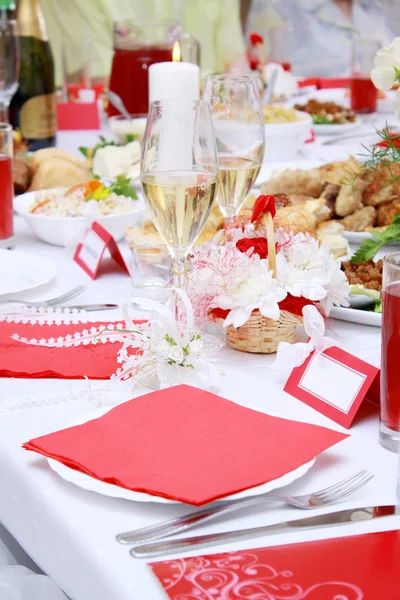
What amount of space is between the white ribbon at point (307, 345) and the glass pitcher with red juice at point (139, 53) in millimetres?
1519

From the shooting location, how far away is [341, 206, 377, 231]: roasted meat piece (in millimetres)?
1442

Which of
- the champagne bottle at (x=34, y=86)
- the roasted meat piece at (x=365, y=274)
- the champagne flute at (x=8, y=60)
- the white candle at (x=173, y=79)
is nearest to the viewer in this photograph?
the roasted meat piece at (x=365, y=274)

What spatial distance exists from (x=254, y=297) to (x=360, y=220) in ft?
1.87

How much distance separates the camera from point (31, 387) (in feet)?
2.97

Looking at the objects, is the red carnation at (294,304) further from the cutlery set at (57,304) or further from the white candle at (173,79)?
the white candle at (173,79)

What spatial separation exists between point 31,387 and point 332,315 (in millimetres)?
384

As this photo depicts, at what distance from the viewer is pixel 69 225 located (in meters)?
1.43

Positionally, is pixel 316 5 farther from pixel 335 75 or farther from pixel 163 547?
pixel 163 547

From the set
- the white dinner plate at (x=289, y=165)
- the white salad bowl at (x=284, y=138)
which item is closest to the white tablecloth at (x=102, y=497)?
the white dinner plate at (x=289, y=165)

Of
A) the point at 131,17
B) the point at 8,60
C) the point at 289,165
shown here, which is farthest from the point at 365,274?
the point at 131,17

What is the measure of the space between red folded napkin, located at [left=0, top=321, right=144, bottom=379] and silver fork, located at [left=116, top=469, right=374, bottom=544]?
32 cm

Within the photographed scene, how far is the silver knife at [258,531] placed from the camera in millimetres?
586

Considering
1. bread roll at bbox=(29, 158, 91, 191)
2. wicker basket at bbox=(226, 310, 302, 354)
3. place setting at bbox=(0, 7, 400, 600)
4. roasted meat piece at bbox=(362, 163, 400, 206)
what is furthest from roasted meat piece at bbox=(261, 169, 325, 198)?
wicker basket at bbox=(226, 310, 302, 354)

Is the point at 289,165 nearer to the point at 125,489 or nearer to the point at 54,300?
the point at 54,300
